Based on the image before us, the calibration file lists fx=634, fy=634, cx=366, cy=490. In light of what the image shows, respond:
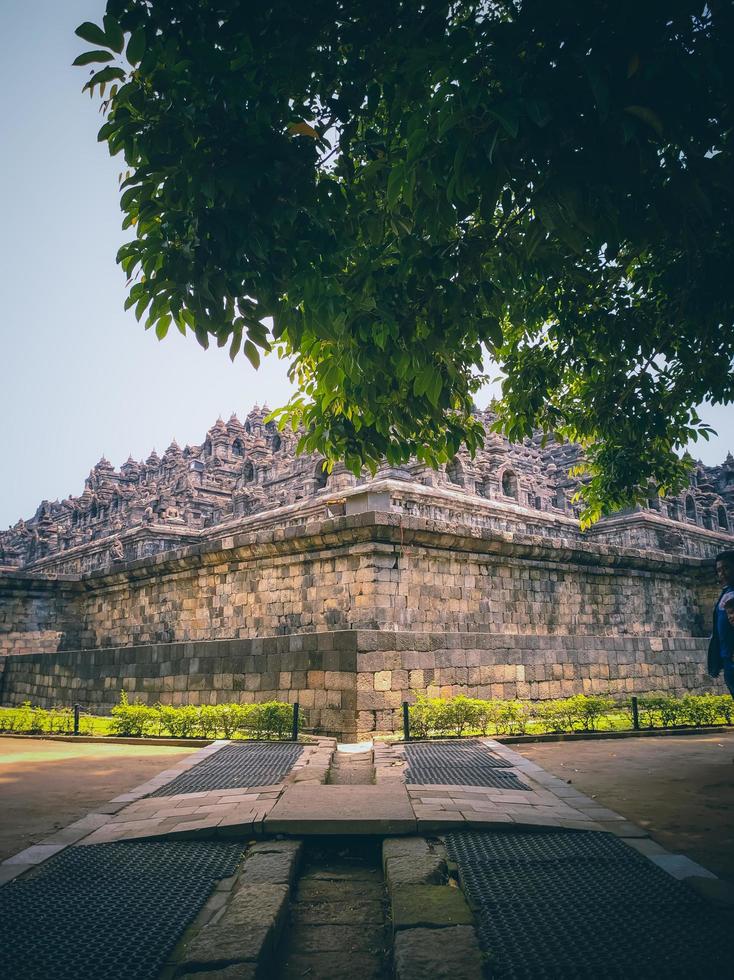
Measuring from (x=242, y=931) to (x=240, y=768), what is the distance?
3.79m

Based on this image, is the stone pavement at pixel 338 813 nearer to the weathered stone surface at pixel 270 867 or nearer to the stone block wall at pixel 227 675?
the weathered stone surface at pixel 270 867

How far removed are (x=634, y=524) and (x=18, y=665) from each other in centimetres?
2615

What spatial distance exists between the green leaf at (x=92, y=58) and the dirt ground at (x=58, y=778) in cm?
434

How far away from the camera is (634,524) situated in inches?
1196

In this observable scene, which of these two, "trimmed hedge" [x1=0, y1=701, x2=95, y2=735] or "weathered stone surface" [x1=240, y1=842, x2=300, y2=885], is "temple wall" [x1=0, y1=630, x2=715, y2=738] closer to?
"trimmed hedge" [x1=0, y1=701, x2=95, y2=735]

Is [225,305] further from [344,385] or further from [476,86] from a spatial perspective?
[476,86]

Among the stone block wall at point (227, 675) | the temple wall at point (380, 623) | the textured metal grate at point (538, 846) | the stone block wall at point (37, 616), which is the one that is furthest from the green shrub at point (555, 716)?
the stone block wall at point (37, 616)

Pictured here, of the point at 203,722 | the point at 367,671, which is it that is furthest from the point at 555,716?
the point at 203,722

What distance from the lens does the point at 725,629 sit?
5.73 meters

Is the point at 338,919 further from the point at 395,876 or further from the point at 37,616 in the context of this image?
the point at 37,616

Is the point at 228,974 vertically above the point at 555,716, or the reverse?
the point at 228,974

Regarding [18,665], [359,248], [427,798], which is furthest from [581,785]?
[18,665]

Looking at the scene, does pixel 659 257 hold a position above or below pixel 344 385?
above

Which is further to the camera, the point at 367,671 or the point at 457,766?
the point at 367,671
